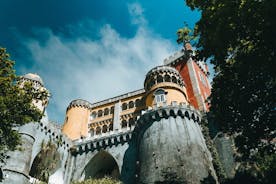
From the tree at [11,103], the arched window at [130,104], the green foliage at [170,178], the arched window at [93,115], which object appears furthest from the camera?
the arched window at [93,115]

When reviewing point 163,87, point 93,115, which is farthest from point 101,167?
point 93,115

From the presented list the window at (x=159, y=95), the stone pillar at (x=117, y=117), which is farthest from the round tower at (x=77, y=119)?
the window at (x=159, y=95)

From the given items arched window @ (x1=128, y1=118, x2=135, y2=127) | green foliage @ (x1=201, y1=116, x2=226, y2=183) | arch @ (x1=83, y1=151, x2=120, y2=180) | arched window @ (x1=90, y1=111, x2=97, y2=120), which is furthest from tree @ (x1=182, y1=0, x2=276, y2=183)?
arched window @ (x1=90, y1=111, x2=97, y2=120)

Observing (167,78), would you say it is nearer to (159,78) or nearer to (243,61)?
(159,78)

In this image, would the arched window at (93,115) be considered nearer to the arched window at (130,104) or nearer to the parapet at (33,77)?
the arched window at (130,104)

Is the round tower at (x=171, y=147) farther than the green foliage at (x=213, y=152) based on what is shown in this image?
No

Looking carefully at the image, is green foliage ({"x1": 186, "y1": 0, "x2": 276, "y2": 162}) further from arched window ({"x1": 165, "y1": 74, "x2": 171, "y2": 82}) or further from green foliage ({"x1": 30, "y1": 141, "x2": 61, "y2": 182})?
green foliage ({"x1": 30, "y1": 141, "x2": 61, "y2": 182})

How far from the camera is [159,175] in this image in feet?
80.2

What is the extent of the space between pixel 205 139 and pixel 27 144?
770 inches

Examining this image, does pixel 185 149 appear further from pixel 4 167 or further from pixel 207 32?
pixel 4 167

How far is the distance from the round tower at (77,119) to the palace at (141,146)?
0.20 meters

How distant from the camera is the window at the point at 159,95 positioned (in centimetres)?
3409

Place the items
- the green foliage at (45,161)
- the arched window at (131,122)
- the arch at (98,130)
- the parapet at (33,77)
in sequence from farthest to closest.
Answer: the arch at (98,130) → the arched window at (131,122) → the parapet at (33,77) → the green foliage at (45,161)

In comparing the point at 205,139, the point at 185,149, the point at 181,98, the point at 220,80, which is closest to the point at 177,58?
the point at 181,98
